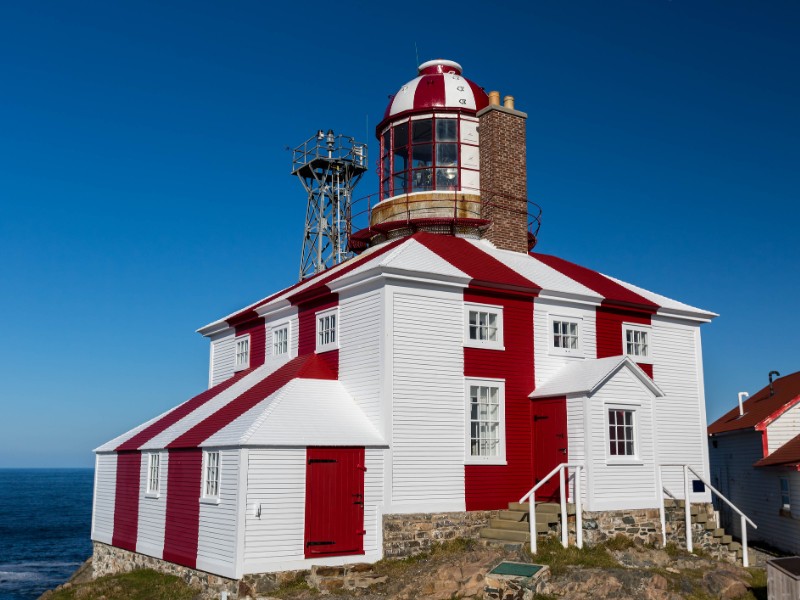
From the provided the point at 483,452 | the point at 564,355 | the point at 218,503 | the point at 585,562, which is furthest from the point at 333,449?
the point at 564,355

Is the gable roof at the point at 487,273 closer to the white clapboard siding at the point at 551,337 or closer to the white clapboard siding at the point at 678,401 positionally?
the white clapboard siding at the point at 551,337

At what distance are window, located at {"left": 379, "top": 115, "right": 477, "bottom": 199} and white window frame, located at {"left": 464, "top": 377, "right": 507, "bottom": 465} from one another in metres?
7.32

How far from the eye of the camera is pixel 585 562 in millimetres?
18281

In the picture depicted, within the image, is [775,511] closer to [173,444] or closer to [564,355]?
[564,355]

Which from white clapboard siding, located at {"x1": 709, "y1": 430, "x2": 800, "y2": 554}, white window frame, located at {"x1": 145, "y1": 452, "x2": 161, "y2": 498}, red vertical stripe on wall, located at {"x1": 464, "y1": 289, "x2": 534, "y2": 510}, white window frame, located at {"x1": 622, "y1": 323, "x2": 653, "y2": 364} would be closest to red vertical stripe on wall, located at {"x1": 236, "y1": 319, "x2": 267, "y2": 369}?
white window frame, located at {"x1": 145, "y1": 452, "x2": 161, "y2": 498}

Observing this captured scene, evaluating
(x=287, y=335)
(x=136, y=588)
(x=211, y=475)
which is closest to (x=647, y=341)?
(x=287, y=335)

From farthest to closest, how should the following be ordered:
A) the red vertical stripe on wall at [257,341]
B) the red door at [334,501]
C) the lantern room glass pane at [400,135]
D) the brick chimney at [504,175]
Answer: the lantern room glass pane at [400,135] → the red vertical stripe on wall at [257,341] → the brick chimney at [504,175] → the red door at [334,501]

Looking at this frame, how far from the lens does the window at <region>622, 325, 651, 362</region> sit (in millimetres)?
24281

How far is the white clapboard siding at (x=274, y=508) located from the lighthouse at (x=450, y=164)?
9900 millimetres

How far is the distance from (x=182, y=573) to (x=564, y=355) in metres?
11.1

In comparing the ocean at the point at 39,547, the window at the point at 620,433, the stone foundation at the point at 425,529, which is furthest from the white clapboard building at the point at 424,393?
the ocean at the point at 39,547

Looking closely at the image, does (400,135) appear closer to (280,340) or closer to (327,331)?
(280,340)

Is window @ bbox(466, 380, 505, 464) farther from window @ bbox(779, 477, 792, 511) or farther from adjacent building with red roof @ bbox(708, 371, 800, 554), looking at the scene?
window @ bbox(779, 477, 792, 511)

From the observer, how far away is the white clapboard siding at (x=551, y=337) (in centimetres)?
2230
